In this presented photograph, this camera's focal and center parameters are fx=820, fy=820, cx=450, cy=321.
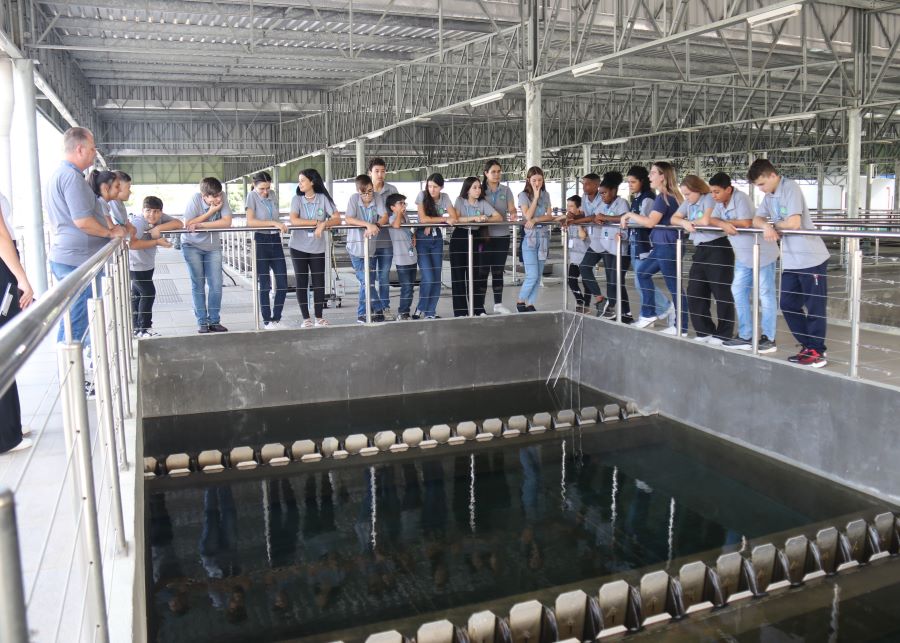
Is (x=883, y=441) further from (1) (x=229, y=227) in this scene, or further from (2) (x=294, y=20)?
(2) (x=294, y=20)

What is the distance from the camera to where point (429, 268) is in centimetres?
823

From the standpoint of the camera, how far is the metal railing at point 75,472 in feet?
2.74

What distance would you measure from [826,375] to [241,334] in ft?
16.2

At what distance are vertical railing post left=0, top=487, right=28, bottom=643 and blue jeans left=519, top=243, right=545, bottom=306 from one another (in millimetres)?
7538

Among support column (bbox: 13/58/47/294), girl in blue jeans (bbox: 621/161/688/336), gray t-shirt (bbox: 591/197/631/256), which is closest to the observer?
girl in blue jeans (bbox: 621/161/688/336)

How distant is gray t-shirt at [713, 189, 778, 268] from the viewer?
20.3ft

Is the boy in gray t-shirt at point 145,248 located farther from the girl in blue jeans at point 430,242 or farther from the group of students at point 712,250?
the group of students at point 712,250

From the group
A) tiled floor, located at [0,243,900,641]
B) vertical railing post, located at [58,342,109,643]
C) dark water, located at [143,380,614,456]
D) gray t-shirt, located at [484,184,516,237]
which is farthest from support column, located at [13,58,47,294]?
vertical railing post, located at [58,342,109,643]

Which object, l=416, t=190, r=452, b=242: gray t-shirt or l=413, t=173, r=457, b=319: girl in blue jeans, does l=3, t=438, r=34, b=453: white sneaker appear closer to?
l=413, t=173, r=457, b=319: girl in blue jeans

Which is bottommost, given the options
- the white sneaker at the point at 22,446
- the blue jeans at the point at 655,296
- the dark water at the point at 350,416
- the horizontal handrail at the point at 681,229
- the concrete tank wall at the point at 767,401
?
the dark water at the point at 350,416

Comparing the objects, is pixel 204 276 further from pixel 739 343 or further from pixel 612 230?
pixel 739 343

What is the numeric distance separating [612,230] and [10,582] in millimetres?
7533

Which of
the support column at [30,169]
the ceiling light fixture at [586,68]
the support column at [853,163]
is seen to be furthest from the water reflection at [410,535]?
the support column at [853,163]

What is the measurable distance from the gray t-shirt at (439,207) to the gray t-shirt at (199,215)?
5.97 ft
